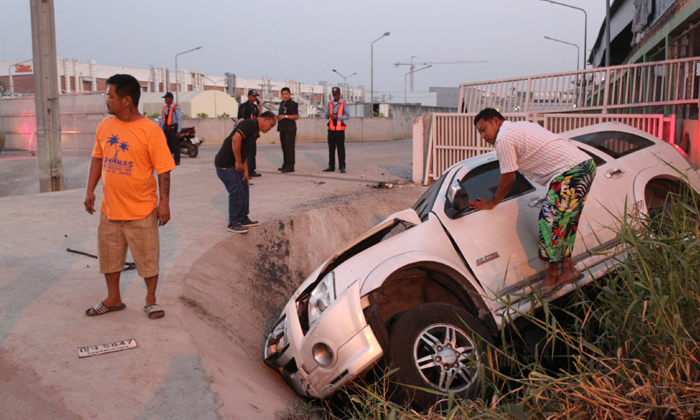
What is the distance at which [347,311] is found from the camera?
3594 mm

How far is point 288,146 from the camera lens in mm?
13258

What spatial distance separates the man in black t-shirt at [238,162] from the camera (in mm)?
6828

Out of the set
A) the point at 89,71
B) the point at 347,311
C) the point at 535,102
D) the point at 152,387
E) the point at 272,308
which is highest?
the point at 89,71

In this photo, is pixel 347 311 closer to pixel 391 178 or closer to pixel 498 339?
pixel 498 339

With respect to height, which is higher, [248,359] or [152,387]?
[152,387]

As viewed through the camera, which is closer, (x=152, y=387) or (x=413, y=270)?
(x=152, y=387)

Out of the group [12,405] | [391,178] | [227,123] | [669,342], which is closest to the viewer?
[669,342]

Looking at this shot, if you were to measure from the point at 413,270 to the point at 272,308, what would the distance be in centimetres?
268

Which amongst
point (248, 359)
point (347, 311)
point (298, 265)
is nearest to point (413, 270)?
point (347, 311)

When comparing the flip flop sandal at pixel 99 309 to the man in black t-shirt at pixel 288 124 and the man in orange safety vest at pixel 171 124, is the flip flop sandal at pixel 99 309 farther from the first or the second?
the man in orange safety vest at pixel 171 124

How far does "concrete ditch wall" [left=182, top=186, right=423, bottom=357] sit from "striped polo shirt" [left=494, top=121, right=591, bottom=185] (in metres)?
2.65

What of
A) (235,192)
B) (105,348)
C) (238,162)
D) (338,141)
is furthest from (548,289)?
(338,141)

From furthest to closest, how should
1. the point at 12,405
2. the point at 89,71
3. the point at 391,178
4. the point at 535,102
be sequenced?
the point at 89,71
the point at 391,178
the point at 535,102
the point at 12,405

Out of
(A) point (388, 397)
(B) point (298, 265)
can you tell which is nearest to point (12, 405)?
(A) point (388, 397)
